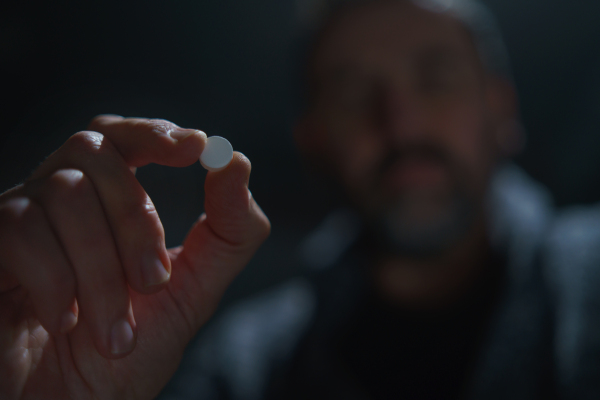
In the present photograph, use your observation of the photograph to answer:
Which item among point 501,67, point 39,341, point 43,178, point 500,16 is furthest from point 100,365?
point 500,16

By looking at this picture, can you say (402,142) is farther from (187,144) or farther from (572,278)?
(187,144)

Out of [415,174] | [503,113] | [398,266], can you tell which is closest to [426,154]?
[415,174]

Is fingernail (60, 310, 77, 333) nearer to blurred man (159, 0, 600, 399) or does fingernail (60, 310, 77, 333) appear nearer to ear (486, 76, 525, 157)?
blurred man (159, 0, 600, 399)

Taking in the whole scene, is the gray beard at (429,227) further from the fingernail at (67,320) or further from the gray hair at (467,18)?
the fingernail at (67,320)

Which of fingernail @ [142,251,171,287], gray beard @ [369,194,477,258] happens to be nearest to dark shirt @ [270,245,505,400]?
gray beard @ [369,194,477,258]

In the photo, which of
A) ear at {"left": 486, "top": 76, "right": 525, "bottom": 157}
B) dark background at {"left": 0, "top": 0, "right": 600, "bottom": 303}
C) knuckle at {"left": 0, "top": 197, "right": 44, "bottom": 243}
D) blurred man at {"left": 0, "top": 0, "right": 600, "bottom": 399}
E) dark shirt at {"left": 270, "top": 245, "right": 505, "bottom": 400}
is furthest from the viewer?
ear at {"left": 486, "top": 76, "right": 525, "bottom": 157}

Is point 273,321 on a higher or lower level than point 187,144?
lower
